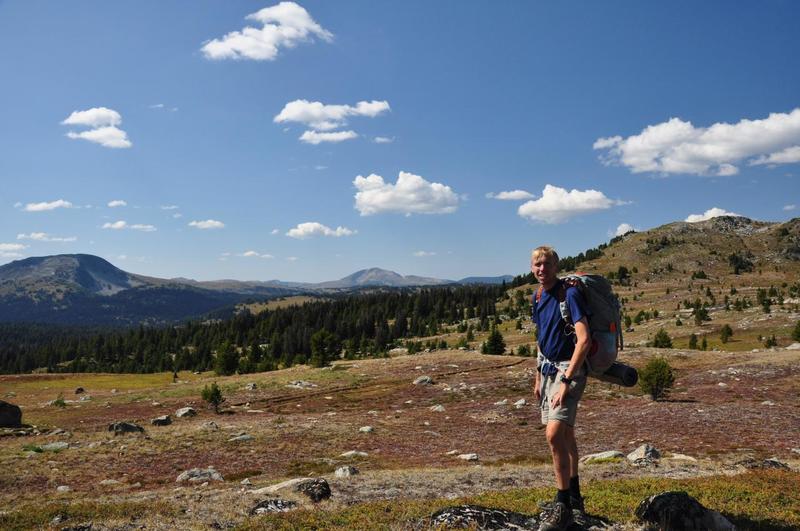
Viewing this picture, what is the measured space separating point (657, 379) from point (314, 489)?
31.0 metres

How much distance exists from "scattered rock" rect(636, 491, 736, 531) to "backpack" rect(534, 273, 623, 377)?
9.63 feet

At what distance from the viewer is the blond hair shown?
26.8 ft

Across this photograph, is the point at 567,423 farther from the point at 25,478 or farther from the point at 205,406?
the point at 205,406

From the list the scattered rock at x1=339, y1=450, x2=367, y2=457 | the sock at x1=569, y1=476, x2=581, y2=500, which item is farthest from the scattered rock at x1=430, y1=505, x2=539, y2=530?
the scattered rock at x1=339, y1=450, x2=367, y2=457

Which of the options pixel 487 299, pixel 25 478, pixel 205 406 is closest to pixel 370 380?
pixel 205 406

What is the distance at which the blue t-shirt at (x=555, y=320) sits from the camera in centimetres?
755

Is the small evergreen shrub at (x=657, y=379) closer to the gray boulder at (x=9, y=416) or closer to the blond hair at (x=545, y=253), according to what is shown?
the blond hair at (x=545, y=253)

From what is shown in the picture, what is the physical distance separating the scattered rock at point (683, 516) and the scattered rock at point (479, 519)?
2212mm

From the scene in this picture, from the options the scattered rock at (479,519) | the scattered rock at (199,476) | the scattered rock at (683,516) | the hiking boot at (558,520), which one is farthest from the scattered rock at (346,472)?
the scattered rock at (683,516)

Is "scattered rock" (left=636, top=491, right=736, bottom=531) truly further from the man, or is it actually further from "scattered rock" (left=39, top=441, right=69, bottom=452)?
"scattered rock" (left=39, top=441, right=69, bottom=452)

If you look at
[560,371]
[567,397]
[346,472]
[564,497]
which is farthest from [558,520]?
[346,472]

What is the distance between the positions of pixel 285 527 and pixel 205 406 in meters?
42.3

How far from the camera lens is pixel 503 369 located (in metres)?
59.4

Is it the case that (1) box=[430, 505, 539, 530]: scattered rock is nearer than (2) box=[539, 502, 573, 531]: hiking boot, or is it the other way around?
(2) box=[539, 502, 573, 531]: hiking boot
